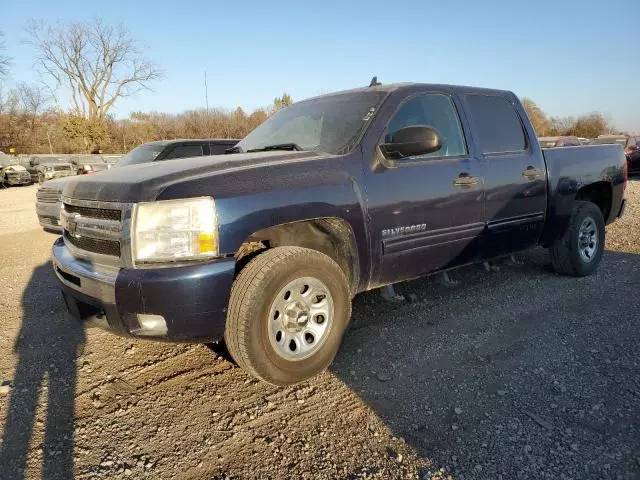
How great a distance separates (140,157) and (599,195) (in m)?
6.90

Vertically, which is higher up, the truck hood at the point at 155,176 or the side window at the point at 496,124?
the side window at the point at 496,124

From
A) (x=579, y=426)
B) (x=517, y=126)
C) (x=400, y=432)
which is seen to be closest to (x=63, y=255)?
(x=400, y=432)

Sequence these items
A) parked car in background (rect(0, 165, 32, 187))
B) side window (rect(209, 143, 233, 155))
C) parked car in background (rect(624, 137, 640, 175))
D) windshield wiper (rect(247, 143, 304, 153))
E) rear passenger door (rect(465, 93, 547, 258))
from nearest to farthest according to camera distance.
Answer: windshield wiper (rect(247, 143, 304, 153)) < rear passenger door (rect(465, 93, 547, 258)) < side window (rect(209, 143, 233, 155)) < parked car in background (rect(624, 137, 640, 175)) < parked car in background (rect(0, 165, 32, 187))

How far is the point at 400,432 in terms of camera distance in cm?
240

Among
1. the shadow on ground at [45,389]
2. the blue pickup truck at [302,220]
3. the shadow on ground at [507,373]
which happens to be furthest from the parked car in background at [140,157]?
the shadow on ground at [507,373]

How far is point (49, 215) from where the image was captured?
23.3ft

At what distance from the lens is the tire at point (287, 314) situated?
A: 2.64m

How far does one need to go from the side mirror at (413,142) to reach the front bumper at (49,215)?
5.51 m

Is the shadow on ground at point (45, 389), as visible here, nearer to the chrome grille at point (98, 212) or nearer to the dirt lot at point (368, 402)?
the dirt lot at point (368, 402)

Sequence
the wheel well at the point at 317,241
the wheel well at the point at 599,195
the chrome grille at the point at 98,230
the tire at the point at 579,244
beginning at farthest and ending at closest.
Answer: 1. the wheel well at the point at 599,195
2. the tire at the point at 579,244
3. the wheel well at the point at 317,241
4. the chrome grille at the point at 98,230

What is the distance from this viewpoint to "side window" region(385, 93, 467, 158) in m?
3.63

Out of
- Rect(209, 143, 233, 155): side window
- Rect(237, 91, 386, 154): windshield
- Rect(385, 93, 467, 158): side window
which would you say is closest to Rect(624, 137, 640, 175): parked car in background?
Rect(209, 143, 233, 155): side window

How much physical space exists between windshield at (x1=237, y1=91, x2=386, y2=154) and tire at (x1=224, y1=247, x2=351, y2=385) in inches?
36.1

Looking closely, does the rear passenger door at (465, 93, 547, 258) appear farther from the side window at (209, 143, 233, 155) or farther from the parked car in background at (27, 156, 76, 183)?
the parked car in background at (27, 156, 76, 183)
